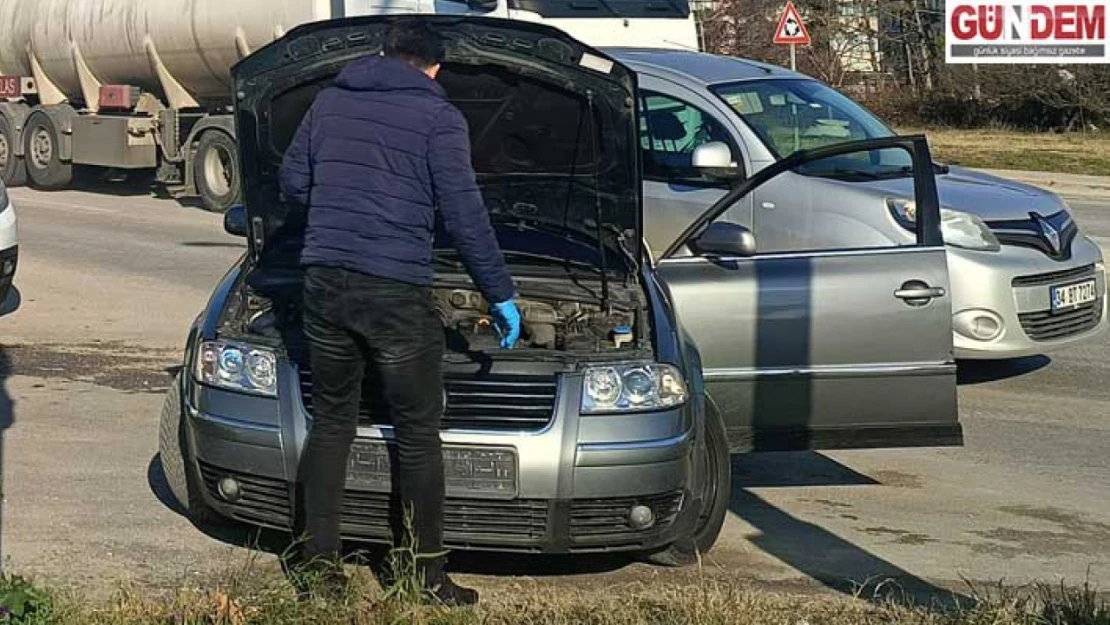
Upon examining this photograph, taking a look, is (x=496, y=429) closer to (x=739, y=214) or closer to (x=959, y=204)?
(x=739, y=214)

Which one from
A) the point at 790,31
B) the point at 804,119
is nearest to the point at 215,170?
the point at 790,31

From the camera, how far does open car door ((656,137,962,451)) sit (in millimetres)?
6523

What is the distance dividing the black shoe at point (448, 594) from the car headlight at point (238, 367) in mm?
862

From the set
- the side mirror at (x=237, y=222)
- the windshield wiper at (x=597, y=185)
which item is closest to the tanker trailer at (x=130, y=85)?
the side mirror at (x=237, y=222)

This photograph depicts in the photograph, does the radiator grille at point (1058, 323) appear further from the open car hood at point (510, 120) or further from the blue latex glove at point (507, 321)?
the blue latex glove at point (507, 321)

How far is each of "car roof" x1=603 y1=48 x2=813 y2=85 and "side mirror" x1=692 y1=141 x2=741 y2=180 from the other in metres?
0.65

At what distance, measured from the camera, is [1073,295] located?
9094 mm

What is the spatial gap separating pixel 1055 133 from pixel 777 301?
1058 inches

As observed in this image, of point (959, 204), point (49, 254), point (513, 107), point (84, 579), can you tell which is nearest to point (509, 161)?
point (513, 107)

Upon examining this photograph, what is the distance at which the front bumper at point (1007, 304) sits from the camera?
878 cm

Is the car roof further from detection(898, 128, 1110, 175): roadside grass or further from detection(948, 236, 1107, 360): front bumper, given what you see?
detection(898, 128, 1110, 175): roadside grass

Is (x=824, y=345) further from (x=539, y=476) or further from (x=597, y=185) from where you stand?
(x=539, y=476)

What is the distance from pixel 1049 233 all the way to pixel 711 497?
396 centimetres

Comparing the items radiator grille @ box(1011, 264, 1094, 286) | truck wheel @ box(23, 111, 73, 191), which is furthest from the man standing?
truck wheel @ box(23, 111, 73, 191)
